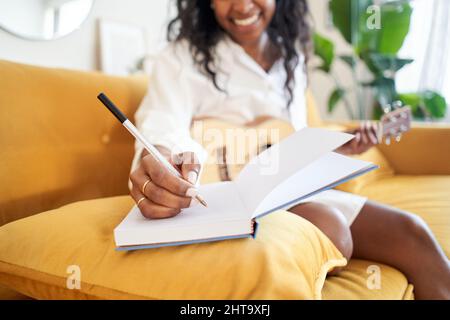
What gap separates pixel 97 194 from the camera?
34.7 inches

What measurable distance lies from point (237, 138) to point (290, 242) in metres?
0.47

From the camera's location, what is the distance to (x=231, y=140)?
901mm

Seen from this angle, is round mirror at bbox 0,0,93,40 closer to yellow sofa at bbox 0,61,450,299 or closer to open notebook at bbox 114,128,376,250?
yellow sofa at bbox 0,61,450,299

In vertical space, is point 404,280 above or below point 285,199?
below

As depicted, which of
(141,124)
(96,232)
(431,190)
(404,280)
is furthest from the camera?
(431,190)

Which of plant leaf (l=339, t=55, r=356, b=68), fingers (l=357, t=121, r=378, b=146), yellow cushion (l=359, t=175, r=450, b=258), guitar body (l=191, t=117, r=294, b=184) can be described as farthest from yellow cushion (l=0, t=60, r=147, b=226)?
plant leaf (l=339, t=55, r=356, b=68)

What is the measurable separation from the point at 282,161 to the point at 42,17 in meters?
0.90

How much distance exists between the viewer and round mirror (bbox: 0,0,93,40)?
3.18ft

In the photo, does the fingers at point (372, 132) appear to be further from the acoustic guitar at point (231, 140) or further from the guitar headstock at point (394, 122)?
the acoustic guitar at point (231, 140)

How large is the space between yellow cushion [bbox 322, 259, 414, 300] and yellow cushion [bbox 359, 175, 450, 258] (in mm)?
174

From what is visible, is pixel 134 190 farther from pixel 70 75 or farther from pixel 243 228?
pixel 70 75

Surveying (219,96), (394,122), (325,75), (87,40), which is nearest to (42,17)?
(87,40)
